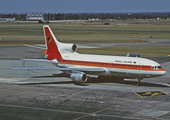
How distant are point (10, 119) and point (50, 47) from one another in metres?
26.8

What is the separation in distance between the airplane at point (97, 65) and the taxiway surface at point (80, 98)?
1.99 metres

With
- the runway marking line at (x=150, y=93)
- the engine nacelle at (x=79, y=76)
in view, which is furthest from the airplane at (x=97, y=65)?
the runway marking line at (x=150, y=93)

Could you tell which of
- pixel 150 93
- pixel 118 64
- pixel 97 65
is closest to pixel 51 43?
pixel 97 65

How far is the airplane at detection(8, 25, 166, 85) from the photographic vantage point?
46853 mm

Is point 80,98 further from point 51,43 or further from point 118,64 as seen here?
point 51,43

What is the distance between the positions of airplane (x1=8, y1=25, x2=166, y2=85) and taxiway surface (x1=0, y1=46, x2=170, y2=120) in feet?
6.51

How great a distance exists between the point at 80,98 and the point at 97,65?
11311 millimetres

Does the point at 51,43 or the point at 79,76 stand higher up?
the point at 51,43

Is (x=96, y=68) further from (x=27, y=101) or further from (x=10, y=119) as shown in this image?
(x=10, y=119)

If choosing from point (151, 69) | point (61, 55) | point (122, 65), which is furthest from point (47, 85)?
point (151, 69)

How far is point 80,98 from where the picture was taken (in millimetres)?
40781

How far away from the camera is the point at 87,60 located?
171 feet

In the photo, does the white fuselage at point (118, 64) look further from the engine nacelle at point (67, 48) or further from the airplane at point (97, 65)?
the engine nacelle at point (67, 48)

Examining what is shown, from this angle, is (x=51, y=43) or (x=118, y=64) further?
(x=51, y=43)
